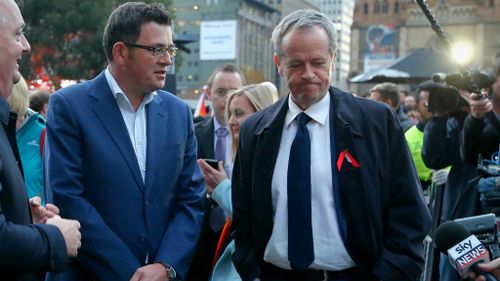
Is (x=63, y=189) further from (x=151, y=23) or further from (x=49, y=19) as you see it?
(x=49, y=19)

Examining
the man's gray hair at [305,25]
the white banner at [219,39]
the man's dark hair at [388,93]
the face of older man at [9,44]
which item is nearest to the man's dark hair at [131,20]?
the man's gray hair at [305,25]

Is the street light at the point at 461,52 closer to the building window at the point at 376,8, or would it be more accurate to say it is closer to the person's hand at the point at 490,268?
the person's hand at the point at 490,268

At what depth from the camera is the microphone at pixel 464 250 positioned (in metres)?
3.18

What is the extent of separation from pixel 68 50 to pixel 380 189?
3579cm

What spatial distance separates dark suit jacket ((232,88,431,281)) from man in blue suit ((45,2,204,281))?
0.48 m

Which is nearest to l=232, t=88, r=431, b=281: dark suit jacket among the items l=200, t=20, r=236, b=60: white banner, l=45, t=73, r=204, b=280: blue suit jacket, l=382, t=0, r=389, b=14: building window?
l=45, t=73, r=204, b=280: blue suit jacket

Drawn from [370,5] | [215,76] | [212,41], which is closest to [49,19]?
[215,76]

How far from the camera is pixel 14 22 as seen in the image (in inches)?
116

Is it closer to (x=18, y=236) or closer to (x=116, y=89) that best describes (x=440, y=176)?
(x=116, y=89)

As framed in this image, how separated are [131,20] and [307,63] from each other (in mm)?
1059

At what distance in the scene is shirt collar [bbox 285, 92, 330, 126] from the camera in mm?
3318

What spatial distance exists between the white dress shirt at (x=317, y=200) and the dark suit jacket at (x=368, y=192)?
1.4 inches

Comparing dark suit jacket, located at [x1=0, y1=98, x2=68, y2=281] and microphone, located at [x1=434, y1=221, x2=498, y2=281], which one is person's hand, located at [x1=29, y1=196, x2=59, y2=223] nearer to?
dark suit jacket, located at [x1=0, y1=98, x2=68, y2=281]

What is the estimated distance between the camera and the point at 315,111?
3332 millimetres
